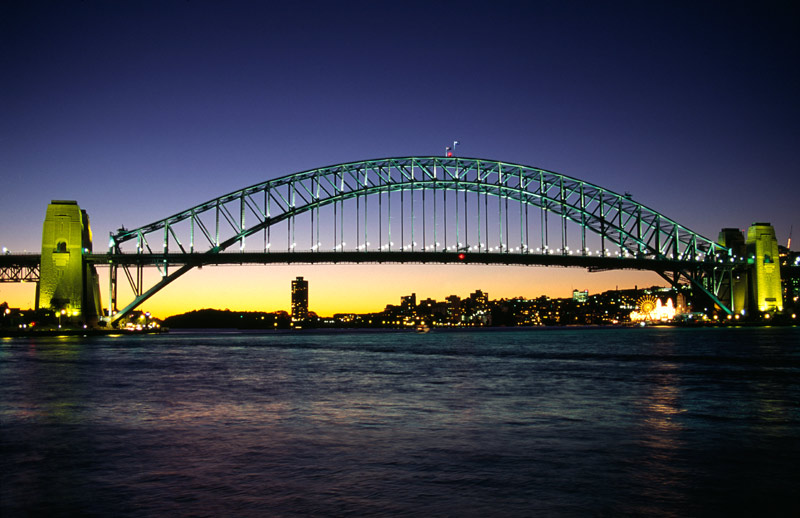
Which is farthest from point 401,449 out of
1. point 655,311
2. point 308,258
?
point 655,311

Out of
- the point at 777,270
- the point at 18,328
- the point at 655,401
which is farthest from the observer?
the point at 777,270

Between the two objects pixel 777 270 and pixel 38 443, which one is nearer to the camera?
pixel 38 443

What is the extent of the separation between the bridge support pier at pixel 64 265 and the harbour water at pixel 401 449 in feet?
140

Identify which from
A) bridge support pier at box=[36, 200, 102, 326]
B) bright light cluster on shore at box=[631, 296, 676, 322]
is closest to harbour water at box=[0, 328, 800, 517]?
bridge support pier at box=[36, 200, 102, 326]

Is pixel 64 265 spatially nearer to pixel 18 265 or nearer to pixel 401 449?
pixel 18 265

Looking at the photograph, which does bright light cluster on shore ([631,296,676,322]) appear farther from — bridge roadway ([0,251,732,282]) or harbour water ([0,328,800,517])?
harbour water ([0,328,800,517])

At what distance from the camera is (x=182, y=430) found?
1074 centimetres

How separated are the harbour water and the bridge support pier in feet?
140

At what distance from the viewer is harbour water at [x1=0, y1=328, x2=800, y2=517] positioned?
21.6 ft

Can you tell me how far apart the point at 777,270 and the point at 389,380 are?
73313 mm

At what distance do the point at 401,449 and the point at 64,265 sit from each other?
55786mm

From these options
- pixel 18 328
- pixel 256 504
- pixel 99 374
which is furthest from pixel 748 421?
pixel 18 328

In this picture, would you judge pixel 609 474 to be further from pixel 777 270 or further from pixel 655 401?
pixel 777 270

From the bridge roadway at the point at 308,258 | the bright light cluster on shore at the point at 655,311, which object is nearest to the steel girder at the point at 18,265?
the bridge roadway at the point at 308,258
